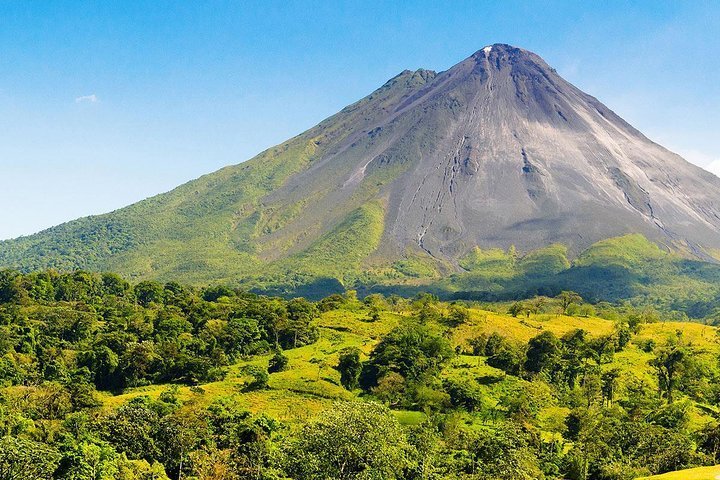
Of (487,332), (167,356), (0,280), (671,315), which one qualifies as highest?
(0,280)

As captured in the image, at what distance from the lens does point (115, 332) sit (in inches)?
2896

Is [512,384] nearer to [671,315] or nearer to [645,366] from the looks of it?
[645,366]

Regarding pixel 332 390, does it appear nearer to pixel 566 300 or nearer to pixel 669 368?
pixel 669 368

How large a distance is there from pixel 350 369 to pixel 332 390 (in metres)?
4.05

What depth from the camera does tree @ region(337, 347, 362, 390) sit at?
65875 millimetres

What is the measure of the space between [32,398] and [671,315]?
127998 millimetres

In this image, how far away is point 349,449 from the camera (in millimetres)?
33062

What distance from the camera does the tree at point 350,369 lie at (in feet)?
216

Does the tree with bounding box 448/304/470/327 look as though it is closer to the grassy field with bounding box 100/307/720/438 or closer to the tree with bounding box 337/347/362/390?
the grassy field with bounding box 100/307/720/438

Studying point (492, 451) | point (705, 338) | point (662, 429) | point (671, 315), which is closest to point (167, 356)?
point (492, 451)

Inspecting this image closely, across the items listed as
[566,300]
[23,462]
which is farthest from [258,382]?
[566,300]

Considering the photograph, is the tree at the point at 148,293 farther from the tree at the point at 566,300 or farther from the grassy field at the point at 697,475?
the grassy field at the point at 697,475

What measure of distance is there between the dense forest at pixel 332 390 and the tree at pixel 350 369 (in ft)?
0.56

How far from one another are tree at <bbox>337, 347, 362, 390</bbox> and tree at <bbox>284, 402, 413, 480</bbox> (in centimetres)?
3125
